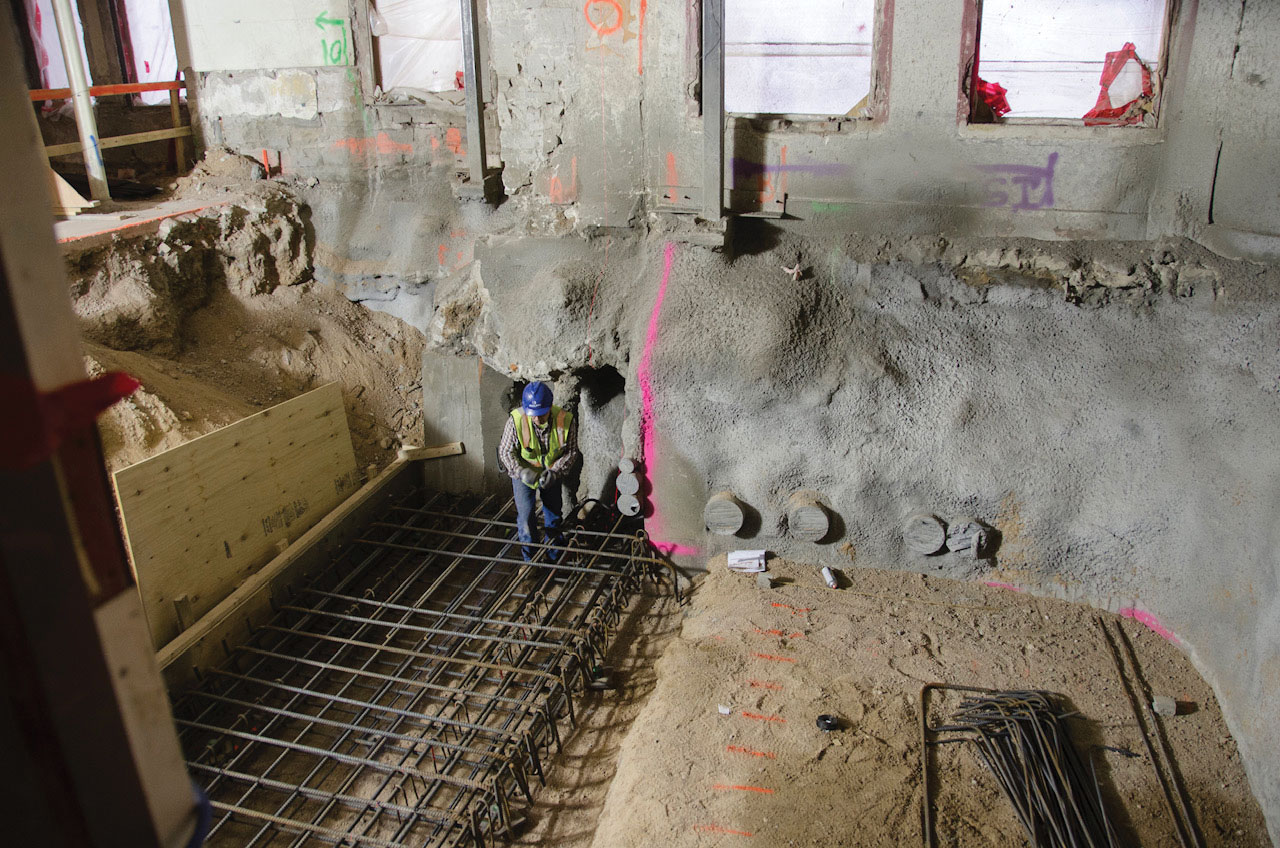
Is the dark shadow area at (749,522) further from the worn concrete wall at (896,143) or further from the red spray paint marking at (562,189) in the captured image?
the red spray paint marking at (562,189)

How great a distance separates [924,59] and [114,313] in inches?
275

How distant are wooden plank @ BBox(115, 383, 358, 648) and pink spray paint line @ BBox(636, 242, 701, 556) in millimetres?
2777

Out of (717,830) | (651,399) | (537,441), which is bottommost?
(717,830)

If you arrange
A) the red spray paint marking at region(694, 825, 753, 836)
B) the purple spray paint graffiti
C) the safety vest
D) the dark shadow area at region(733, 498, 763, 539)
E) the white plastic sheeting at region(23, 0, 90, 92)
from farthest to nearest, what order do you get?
the white plastic sheeting at region(23, 0, 90, 92), the safety vest, the dark shadow area at region(733, 498, 763, 539), the purple spray paint graffiti, the red spray paint marking at region(694, 825, 753, 836)

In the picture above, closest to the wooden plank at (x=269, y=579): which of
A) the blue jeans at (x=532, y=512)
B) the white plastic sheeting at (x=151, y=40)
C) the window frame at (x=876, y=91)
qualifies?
the blue jeans at (x=532, y=512)

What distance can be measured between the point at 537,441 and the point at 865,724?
318 centimetres

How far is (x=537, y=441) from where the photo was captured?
6.76 meters

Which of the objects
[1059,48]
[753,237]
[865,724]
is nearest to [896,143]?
[753,237]

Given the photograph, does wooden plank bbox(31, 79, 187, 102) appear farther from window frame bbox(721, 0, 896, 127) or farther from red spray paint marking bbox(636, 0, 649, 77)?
window frame bbox(721, 0, 896, 127)

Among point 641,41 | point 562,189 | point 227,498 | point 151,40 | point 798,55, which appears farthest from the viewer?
point 151,40

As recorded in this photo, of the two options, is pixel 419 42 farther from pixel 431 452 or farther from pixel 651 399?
pixel 651 399

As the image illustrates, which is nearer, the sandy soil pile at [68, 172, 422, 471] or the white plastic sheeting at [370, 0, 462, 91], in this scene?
the sandy soil pile at [68, 172, 422, 471]

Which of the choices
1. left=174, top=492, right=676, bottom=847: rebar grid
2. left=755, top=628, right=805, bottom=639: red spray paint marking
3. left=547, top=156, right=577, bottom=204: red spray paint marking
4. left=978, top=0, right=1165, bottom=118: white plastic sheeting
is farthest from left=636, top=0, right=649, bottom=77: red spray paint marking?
left=755, top=628, right=805, bottom=639: red spray paint marking

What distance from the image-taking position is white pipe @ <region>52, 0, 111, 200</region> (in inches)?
345
